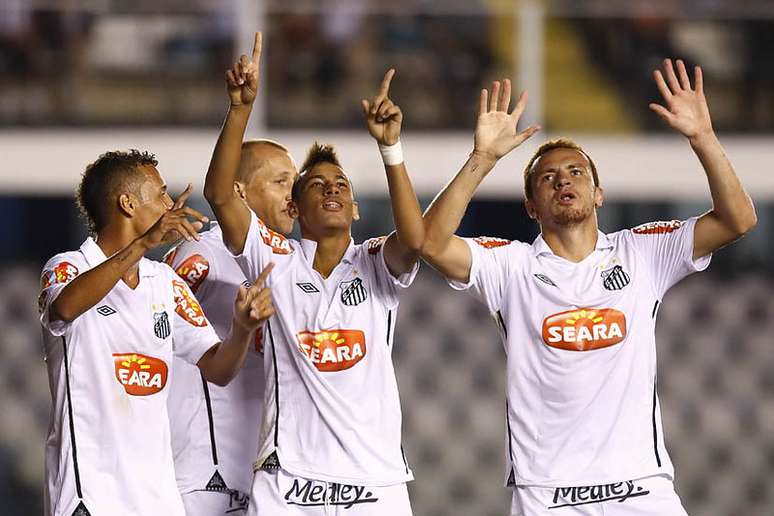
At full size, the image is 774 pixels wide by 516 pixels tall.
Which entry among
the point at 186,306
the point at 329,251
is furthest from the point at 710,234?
the point at 186,306

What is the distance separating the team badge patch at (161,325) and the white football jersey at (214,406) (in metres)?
0.52

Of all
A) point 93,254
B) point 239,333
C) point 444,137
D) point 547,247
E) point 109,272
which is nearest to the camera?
point 109,272

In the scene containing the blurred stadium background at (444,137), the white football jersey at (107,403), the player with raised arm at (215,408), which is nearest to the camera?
the white football jersey at (107,403)

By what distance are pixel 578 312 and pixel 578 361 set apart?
0.44 feet

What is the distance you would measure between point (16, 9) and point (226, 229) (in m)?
4.05

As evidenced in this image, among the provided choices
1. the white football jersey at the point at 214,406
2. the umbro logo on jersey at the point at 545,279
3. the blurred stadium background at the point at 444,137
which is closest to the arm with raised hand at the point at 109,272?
the white football jersey at the point at 214,406

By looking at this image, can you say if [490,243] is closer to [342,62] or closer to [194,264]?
[194,264]

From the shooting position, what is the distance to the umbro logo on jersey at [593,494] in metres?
3.92

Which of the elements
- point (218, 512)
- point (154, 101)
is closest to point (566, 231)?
point (218, 512)

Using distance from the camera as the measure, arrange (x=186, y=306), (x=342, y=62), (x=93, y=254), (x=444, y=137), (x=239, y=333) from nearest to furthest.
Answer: (x=93, y=254), (x=239, y=333), (x=186, y=306), (x=444, y=137), (x=342, y=62)

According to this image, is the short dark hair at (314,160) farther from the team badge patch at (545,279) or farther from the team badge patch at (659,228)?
the team badge patch at (659,228)

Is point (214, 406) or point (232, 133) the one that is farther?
point (214, 406)

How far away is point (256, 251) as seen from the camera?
13.5ft

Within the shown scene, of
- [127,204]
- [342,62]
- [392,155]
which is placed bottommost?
[127,204]
